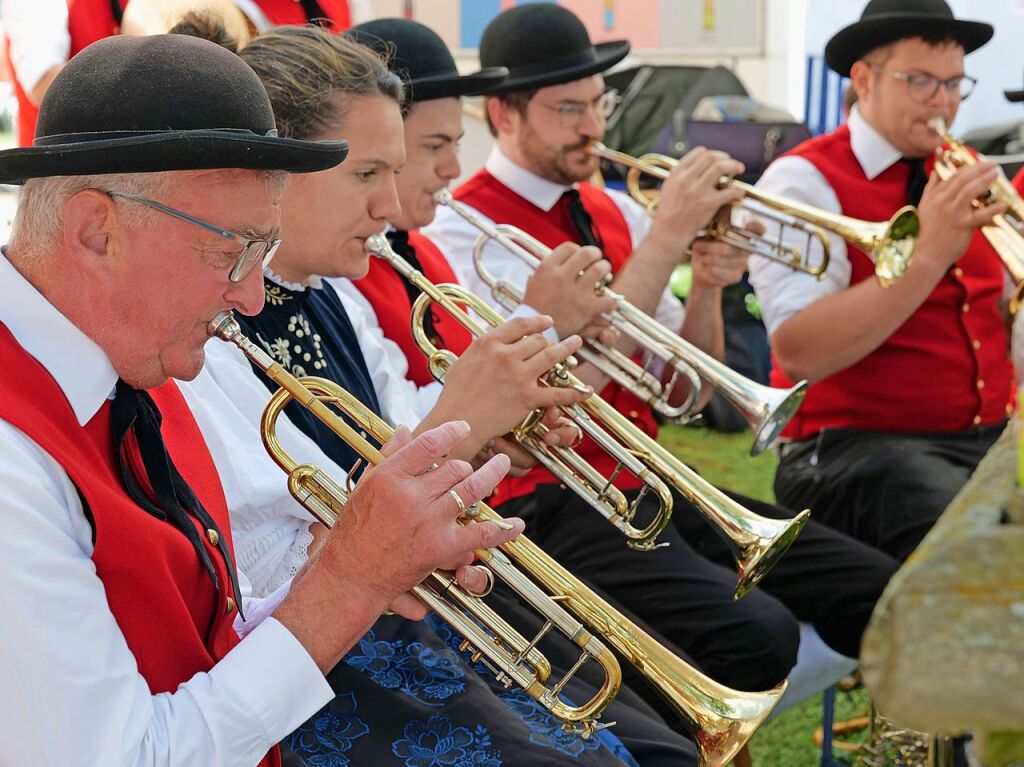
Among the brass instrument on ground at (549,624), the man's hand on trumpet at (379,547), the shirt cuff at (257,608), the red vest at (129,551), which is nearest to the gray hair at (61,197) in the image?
the red vest at (129,551)

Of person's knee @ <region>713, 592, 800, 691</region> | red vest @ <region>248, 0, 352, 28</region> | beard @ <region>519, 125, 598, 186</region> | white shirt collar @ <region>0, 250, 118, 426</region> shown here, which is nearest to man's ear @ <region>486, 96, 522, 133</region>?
beard @ <region>519, 125, 598, 186</region>

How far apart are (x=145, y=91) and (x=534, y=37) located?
199 centimetres

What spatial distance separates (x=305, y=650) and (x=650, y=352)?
1490 mm

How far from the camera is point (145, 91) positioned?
1.40 metres

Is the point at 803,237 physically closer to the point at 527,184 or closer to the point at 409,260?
the point at 527,184

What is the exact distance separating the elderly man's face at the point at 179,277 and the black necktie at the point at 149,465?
0.03m

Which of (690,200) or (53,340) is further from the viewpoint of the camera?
(690,200)

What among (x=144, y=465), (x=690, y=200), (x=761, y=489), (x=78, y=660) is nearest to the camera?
(x=78, y=660)

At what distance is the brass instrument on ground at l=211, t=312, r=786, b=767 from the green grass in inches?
45.2

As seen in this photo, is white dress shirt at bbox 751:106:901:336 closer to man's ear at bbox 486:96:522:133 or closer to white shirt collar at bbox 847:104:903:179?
white shirt collar at bbox 847:104:903:179

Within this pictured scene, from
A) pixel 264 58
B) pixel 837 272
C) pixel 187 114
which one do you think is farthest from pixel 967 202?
pixel 187 114

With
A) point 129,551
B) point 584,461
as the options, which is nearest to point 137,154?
point 129,551

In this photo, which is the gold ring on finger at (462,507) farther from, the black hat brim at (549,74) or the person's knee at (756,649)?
the black hat brim at (549,74)

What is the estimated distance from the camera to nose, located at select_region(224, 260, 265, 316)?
1.51 meters
